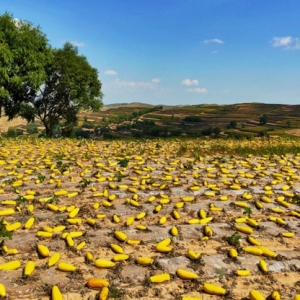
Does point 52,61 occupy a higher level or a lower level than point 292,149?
higher

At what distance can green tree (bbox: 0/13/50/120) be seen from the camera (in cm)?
2822

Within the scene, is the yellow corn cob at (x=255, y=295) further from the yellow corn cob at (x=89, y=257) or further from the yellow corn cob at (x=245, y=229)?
the yellow corn cob at (x=89, y=257)

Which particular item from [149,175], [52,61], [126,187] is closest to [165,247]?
[126,187]

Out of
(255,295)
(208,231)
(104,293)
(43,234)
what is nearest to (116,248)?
(104,293)

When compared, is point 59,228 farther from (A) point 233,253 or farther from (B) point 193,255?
(A) point 233,253

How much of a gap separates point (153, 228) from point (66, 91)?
3716cm

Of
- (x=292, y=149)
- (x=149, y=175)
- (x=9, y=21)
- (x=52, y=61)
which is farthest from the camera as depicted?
(x=52, y=61)

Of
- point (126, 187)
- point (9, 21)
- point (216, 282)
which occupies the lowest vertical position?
point (216, 282)

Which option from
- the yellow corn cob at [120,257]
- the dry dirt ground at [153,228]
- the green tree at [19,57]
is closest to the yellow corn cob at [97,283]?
the dry dirt ground at [153,228]

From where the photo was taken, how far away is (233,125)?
247ft

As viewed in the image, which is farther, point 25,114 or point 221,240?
point 25,114

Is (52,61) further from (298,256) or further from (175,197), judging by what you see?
(298,256)

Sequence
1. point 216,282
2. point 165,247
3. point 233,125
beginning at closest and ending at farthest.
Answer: point 216,282
point 165,247
point 233,125

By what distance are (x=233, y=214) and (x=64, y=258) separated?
3.39 meters
